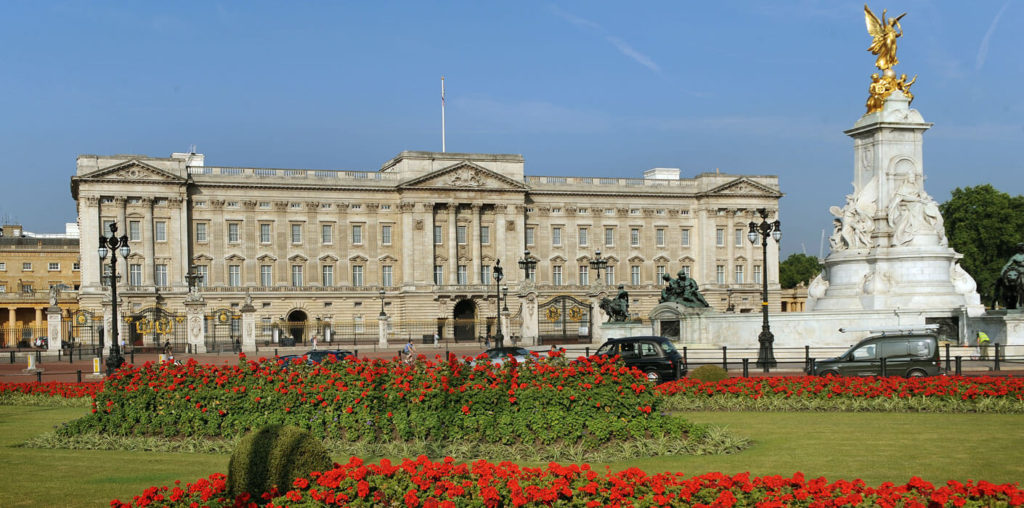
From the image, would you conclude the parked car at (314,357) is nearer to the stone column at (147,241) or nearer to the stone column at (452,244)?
the stone column at (147,241)

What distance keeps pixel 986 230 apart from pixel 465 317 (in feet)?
139

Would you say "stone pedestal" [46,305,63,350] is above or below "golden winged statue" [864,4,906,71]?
below

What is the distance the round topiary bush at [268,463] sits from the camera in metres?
10.9

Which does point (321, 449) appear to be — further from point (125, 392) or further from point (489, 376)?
point (125, 392)

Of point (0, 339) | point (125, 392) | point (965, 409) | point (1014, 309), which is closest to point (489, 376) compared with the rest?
point (125, 392)

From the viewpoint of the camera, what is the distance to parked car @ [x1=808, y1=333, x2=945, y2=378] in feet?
83.7

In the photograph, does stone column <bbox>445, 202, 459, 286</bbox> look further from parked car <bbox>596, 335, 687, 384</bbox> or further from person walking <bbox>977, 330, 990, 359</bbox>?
parked car <bbox>596, 335, 687, 384</bbox>

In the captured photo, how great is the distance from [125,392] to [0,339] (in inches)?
3173

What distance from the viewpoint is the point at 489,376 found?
53.3 ft

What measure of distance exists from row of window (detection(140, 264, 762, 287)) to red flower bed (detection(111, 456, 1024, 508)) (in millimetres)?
69130

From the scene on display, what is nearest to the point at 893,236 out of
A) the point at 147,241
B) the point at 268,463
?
the point at 268,463

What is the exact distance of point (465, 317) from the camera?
9081 centimetres

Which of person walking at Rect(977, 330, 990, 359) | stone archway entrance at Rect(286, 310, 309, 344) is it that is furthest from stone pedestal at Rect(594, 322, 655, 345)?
stone archway entrance at Rect(286, 310, 309, 344)

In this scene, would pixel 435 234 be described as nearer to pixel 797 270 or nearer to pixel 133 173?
pixel 133 173
